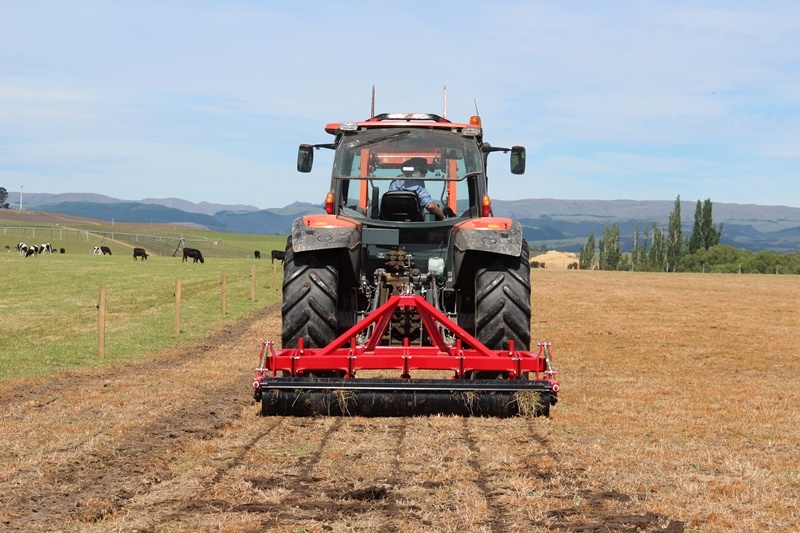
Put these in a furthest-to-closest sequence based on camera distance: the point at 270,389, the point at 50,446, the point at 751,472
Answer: the point at 270,389
the point at 50,446
the point at 751,472

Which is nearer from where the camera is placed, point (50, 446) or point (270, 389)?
point (50, 446)

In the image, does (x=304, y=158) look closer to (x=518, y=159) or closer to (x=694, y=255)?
(x=518, y=159)

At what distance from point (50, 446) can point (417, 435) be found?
2.93m

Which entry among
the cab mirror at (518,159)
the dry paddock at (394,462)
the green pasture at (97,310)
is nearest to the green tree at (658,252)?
the green pasture at (97,310)

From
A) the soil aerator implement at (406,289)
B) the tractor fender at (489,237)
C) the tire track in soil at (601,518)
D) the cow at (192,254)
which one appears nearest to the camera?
the tire track in soil at (601,518)

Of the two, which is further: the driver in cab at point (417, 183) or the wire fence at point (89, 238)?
the wire fence at point (89, 238)

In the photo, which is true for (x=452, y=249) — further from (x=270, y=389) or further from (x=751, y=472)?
(x=751, y=472)

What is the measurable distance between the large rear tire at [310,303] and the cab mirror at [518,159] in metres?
2.70

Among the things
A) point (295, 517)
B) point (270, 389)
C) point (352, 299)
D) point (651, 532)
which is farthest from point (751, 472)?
point (352, 299)

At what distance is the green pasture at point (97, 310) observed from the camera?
18327 mm

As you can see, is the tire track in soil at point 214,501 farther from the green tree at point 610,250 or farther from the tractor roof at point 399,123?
the green tree at point 610,250

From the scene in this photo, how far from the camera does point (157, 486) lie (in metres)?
6.67

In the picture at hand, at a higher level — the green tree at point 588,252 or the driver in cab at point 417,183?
the driver in cab at point 417,183

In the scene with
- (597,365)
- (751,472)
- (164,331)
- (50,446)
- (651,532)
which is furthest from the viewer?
(164,331)
